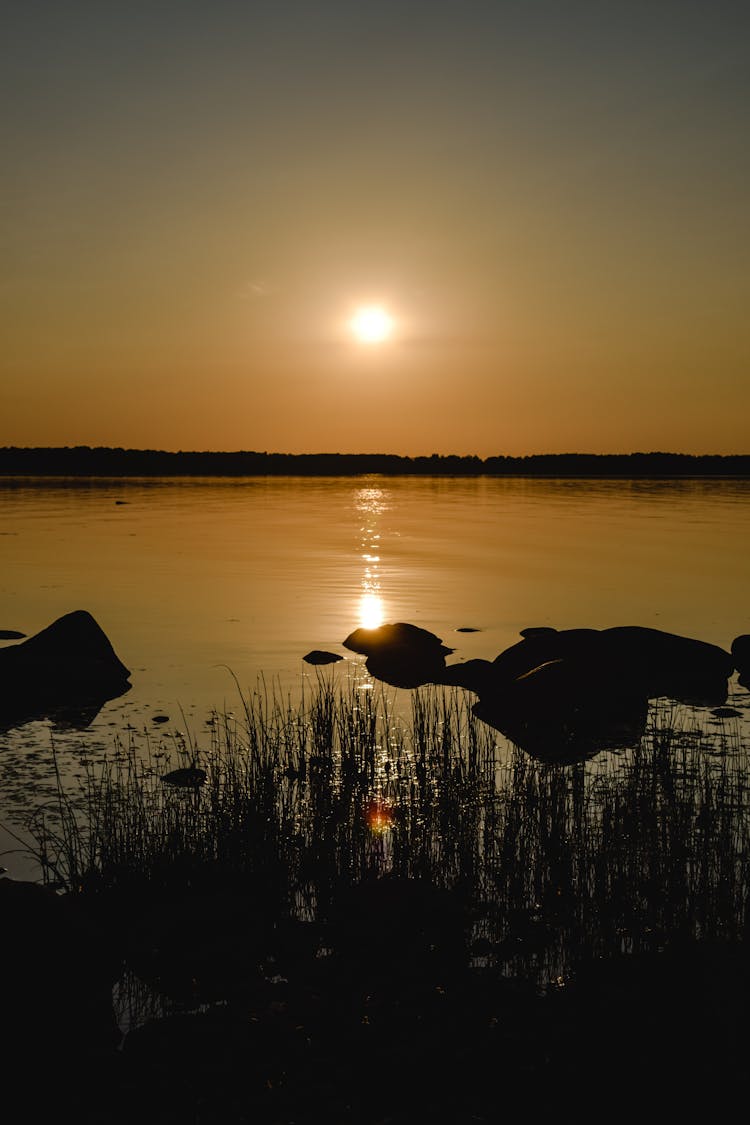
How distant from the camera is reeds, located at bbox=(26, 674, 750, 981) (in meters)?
7.34

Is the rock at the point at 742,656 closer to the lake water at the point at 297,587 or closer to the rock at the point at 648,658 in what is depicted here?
the rock at the point at 648,658

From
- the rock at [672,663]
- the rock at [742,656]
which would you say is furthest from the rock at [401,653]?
the rock at [742,656]

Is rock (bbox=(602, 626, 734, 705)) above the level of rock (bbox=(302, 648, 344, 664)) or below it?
above

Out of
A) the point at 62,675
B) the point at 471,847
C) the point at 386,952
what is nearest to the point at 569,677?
the point at 471,847

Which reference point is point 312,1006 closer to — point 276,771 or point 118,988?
point 118,988

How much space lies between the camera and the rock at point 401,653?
1817 cm

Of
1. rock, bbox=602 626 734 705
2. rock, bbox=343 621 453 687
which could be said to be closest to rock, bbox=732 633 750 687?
rock, bbox=602 626 734 705

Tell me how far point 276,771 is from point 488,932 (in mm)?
4334

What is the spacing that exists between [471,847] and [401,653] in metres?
10.8

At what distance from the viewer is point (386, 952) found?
684 centimetres

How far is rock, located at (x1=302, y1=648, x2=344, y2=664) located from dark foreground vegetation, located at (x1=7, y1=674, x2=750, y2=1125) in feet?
29.2

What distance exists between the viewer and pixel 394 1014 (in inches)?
237

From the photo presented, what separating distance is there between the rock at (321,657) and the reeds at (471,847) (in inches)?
338

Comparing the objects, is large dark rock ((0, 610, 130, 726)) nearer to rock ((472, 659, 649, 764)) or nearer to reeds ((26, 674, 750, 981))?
reeds ((26, 674, 750, 981))
